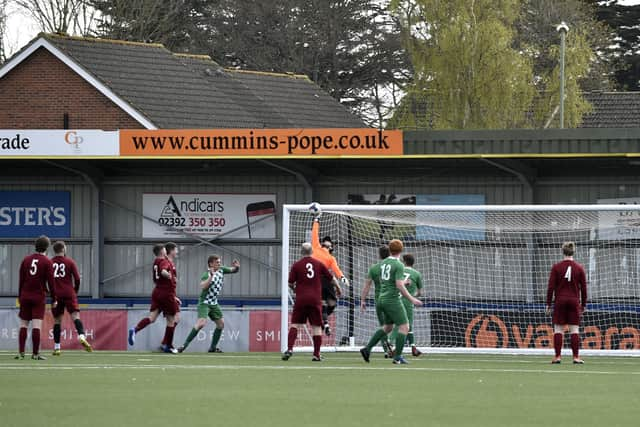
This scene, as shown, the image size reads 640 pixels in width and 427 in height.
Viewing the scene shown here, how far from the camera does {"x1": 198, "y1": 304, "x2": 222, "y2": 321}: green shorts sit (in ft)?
77.9

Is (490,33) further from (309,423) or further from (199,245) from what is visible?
(309,423)

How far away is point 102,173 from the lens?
3191 centimetres

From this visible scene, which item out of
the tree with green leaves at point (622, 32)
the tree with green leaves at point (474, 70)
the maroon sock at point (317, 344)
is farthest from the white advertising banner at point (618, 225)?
the tree with green leaves at point (622, 32)

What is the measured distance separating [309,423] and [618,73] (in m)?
55.0

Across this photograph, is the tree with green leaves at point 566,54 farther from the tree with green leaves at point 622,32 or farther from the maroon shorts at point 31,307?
the maroon shorts at point 31,307

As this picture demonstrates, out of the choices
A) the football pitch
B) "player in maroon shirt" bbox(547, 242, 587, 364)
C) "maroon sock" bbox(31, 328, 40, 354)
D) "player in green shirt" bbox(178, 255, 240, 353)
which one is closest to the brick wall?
"player in green shirt" bbox(178, 255, 240, 353)

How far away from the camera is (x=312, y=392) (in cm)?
1522

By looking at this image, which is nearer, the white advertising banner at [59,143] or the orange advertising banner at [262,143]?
the orange advertising banner at [262,143]

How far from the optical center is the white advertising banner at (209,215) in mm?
31703

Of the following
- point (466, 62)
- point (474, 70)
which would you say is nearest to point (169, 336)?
point (466, 62)

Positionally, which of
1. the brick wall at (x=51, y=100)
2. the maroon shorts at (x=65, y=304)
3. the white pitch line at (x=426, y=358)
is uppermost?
the brick wall at (x=51, y=100)

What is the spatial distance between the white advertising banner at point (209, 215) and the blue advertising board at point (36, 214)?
1824 mm

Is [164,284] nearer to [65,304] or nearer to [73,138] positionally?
[65,304]

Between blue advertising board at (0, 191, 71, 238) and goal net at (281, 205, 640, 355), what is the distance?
258 inches
